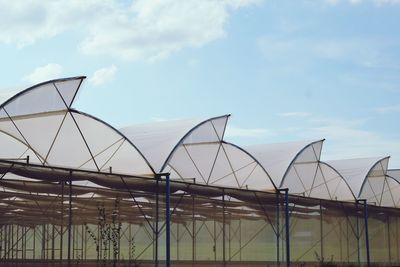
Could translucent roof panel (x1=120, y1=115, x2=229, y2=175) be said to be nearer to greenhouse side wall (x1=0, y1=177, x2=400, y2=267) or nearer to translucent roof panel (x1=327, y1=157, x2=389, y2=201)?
greenhouse side wall (x1=0, y1=177, x2=400, y2=267)

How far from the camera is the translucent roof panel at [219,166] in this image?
92.7 feet

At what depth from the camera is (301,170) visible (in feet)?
112

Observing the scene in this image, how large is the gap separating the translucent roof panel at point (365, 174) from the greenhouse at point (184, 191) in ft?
0.24

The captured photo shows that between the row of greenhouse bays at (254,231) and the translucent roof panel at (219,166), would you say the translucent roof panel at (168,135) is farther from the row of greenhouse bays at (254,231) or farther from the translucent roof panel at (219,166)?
the row of greenhouse bays at (254,231)

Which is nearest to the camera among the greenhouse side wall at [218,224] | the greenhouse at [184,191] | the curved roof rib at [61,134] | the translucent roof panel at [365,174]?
the curved roof rib at [61,134]

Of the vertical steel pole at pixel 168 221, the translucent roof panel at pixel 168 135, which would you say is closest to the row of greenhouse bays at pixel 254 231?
the vertical steel pole at pixel 168 221

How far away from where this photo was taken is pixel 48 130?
75.2 feet

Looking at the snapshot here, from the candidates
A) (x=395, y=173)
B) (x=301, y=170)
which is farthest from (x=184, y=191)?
(x=395, y=173)

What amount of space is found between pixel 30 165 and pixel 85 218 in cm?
1825

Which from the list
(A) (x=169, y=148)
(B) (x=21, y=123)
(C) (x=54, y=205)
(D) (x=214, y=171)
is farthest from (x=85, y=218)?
(B) (x=21, y=123)

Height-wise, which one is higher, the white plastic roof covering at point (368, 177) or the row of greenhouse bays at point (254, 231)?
the white plastic roof covering at point (368, 177)

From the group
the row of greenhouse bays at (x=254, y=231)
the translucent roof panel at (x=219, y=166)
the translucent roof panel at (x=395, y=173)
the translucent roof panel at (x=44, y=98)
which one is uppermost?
the translucent roof panel at (x=44, y=98)

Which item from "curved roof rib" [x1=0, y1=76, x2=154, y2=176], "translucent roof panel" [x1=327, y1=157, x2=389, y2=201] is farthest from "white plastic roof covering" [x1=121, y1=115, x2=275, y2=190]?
"translucent roof panel" [x1=327, y1=157, x2=389, y2=201]

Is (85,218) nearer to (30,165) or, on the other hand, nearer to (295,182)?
(295,182)
